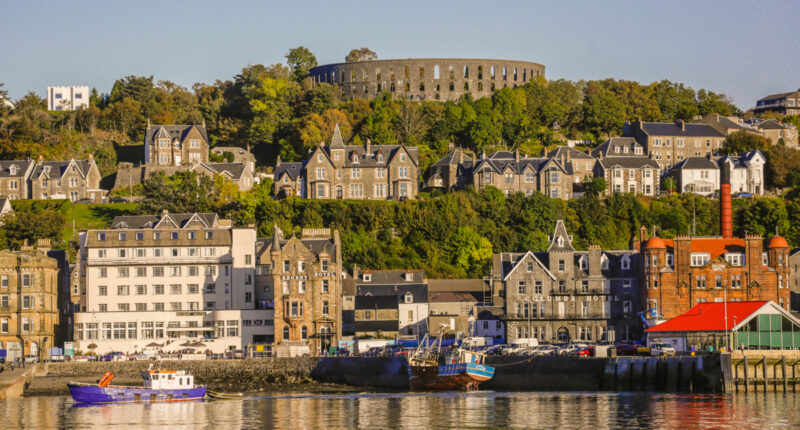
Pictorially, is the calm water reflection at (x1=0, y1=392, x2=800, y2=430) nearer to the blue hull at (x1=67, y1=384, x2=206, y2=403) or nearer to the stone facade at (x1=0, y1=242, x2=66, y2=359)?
the blue hull at (x1=67, y1=384, x2=206, y2=403)

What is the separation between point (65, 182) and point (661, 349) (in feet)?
236

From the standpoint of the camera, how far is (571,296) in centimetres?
9500

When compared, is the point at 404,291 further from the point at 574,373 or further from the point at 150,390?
the point at 150,390

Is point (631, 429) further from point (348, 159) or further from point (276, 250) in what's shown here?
point (348, 159)

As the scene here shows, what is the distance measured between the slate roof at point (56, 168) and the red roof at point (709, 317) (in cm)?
6952

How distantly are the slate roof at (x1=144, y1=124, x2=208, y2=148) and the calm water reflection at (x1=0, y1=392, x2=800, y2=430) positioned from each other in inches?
2313

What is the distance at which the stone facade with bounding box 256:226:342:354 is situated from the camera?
9019cm

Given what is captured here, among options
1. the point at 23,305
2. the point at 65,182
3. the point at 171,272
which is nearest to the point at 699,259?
the point at 171,272

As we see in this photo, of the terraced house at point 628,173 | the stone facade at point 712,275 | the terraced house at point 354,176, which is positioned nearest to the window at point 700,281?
the stone facade at point 712,275

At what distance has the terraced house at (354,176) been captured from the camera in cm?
12344

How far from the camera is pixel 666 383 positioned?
7638 centimetres

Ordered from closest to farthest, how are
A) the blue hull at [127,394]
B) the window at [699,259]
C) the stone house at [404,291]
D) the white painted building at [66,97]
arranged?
1. the blue hull at [127,394]
2. the window at [699,259]
3. the stone house at [404,291]
4. the white painted building at [66,97]

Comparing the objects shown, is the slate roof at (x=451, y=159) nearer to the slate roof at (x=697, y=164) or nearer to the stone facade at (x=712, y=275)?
the slate roof at (x=697, y=164)

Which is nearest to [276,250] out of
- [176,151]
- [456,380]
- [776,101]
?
[456,380]
